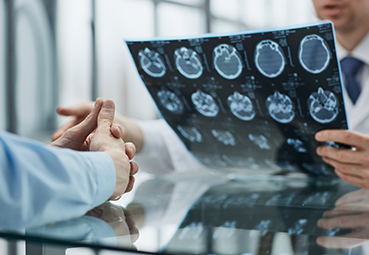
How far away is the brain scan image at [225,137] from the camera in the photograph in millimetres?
678

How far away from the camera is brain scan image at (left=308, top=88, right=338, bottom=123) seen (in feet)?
1.74

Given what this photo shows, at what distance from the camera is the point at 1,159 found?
315mm

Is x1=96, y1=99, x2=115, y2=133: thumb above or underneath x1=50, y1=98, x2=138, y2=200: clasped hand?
→ above

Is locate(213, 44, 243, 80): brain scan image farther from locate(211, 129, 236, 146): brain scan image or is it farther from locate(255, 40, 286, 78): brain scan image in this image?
locate(211, 129, 236, 146): brain scan image

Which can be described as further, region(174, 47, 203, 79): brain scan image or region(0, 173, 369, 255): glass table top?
region(174, 47, 203, 79): brain scan image

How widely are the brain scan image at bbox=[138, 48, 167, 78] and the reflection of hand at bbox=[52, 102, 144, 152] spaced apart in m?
0.12

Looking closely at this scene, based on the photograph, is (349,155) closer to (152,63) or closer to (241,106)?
(241,106)

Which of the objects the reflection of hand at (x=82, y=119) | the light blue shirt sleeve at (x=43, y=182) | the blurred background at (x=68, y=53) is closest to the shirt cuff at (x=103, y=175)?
the light blue shirt sleeve at (x=43, y=182)

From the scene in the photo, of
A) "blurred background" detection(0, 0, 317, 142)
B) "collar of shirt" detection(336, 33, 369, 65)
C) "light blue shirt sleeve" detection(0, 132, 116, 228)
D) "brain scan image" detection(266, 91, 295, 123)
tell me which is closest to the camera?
"light blue shirt sleeve" detection(0, 132, 116, 228)

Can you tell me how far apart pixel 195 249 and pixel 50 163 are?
155 mm

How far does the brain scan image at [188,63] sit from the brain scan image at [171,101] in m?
0.07

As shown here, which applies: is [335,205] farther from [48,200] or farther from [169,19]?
[169,19]

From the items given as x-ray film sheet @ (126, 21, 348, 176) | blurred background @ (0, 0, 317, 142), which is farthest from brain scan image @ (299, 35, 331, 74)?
blurred background @ (0, 0, 317, 142)

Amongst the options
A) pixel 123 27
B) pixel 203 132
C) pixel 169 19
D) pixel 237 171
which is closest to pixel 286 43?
pixel 203 132
